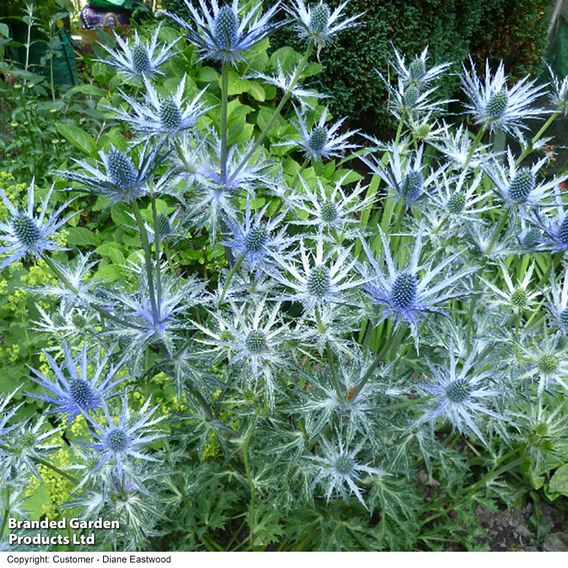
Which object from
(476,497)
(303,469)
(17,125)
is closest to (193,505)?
(303,469)

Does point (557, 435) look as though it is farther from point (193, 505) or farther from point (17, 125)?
point (17, 125)

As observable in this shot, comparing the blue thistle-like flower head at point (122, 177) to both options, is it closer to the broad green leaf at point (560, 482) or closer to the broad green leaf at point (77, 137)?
the broad green leaf at point (77, 137)

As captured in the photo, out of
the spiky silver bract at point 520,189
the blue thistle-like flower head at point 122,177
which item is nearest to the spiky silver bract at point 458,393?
the spiky silver bract at point 520,189

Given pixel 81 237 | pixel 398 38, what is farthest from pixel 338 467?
pixel 398 38

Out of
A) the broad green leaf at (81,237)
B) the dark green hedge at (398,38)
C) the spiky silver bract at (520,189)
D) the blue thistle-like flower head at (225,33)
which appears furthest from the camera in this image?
the dark green hedge at (398,38)

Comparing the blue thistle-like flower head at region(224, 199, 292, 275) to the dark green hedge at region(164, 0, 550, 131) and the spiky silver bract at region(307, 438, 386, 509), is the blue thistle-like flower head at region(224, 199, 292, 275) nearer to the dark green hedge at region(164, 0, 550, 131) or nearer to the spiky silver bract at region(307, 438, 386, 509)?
the spiky silver bract at region(307, 438, 386, 509)

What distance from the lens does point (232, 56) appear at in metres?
1.19

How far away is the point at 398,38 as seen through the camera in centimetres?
295

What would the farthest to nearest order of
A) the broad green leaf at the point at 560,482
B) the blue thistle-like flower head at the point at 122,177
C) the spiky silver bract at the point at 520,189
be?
1. the broad green leaf at the point at 560,482
2. the spiky silver bract at the point at 520,189
3. the blue thistle-like flower head at the point at 122,177

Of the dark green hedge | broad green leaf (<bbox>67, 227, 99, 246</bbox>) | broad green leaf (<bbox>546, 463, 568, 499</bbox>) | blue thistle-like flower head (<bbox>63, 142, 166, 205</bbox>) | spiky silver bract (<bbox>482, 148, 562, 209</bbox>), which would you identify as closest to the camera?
blue thistle-like flower head (<bbox>63, 142, 166, 205</bbox>)

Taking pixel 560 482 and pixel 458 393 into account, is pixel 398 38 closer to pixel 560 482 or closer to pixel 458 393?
pixel 560 482

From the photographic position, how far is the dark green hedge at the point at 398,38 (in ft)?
9.47

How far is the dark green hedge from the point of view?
114 inches

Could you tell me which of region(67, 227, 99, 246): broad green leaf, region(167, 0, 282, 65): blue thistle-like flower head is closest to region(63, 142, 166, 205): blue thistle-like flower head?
region(167, 0, 282, 65): blue thistle-like flower head
